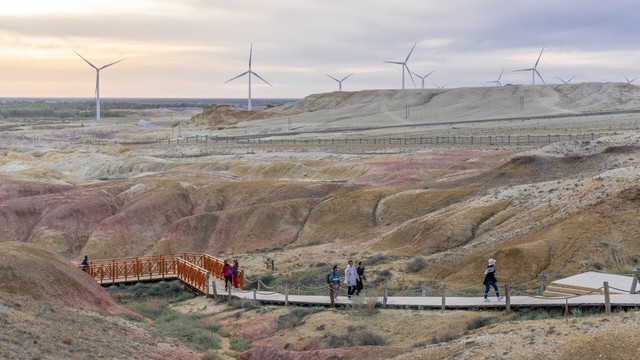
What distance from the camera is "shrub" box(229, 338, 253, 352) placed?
2345cm

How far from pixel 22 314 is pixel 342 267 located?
18.0 metres

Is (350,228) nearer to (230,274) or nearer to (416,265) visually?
(416,265)

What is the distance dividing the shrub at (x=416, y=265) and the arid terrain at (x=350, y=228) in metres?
0.15

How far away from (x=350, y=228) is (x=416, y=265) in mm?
15843

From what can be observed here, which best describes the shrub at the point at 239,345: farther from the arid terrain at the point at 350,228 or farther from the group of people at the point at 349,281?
the group of people at the point at 349,281

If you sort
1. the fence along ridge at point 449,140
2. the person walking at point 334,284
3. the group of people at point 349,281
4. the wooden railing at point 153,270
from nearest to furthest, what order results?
the group of people at point 349,281
the person walking at point 334,284
the wooden railing at point 153,270
the fence along ridge at point 449,140

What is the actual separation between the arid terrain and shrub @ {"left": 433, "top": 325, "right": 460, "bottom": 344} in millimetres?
61

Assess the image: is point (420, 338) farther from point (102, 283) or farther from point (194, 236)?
point (194, 236)

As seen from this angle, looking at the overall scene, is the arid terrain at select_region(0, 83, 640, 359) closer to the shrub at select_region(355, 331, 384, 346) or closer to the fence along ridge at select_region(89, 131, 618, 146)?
the shrub at select_region(355, 331, 384, 346)

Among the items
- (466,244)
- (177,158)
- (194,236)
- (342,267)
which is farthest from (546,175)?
(177,158)

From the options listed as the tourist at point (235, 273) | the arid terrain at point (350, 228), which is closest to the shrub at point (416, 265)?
the arid terrain at point (350, 228)

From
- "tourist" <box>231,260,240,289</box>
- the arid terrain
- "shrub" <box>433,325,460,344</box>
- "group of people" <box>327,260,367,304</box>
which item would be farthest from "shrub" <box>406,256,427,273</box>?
"shrub" <box>433,325,460,344</box>

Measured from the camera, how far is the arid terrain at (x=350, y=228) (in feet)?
66.5

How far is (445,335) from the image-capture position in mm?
19672
